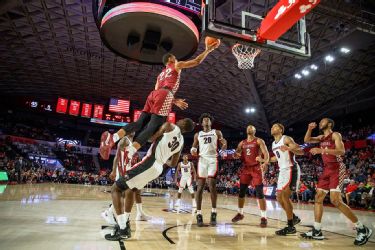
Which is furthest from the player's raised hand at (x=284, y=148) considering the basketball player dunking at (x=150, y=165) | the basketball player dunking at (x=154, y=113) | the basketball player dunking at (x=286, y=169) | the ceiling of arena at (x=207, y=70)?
the ceiling of arena at (x=207, y=70)

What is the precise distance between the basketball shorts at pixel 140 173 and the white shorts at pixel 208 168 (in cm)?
230

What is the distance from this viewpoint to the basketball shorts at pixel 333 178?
474 cm

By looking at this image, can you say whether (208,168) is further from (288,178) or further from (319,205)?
(319,205)

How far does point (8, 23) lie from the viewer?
1786 cm

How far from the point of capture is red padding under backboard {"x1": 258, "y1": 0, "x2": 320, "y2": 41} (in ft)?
19.2

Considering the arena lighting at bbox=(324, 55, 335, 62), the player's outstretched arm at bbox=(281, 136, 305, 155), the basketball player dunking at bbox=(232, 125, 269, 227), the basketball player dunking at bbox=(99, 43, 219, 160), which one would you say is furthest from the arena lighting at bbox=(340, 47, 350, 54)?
the basketball player dunking at bbox=(99, 43, 219, 160)

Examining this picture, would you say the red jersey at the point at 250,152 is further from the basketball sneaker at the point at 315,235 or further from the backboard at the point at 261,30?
the backboard at the point at 261,30

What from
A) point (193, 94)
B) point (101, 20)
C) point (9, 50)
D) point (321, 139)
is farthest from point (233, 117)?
point (321, 139)

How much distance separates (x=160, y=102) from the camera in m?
4.20

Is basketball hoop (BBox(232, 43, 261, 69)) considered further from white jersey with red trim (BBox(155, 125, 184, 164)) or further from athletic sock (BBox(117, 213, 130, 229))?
athletic sock (BBox(117, 213, 130, 229))

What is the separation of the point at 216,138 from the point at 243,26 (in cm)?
348

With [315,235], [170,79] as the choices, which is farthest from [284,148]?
[170,79]

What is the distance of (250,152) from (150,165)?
3.03 metres

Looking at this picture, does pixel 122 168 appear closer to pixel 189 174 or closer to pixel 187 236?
pixel 187 236
